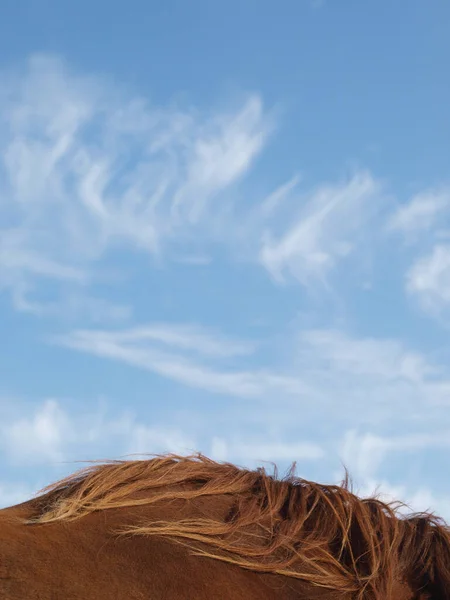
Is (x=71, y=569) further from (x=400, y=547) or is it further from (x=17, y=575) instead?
(x=400, y=547)

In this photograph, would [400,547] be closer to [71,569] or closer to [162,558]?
[162,558]

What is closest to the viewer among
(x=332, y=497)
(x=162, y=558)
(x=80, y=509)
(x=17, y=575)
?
(x=17, y=575)

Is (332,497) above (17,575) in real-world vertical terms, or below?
above

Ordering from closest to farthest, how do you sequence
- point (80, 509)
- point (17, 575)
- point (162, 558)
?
point (17, 575) < point (162, 558) < point (80, 509)

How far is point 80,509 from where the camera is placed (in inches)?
98.7

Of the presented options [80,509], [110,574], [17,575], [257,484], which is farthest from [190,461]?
[17,575]

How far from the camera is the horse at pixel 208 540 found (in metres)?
2.22

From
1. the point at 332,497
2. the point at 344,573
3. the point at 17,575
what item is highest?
the point at 332,497

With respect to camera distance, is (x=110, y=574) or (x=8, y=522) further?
(x=8, y=522)

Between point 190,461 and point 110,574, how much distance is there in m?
0.70

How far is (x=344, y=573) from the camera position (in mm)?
2463

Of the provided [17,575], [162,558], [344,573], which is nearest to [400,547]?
[344,573]

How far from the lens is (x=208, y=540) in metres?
2.38

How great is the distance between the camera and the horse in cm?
222
